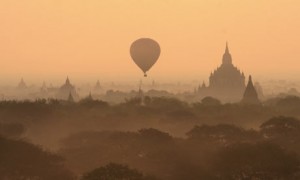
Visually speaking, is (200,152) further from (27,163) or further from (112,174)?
(27,163)

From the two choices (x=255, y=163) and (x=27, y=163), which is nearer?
(x=255, y=163)

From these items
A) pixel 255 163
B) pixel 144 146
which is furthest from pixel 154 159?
pixel 255 163

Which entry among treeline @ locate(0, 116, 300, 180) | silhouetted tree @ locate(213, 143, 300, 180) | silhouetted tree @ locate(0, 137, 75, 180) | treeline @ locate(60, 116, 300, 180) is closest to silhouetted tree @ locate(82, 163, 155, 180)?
treeline @ locate(0, 116, 300, 180)

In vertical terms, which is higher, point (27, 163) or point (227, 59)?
point (227, 59)

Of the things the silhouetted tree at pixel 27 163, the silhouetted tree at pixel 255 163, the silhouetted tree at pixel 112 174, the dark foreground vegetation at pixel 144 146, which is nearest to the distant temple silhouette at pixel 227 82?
the dark foreground vegetation at pixel 144 146

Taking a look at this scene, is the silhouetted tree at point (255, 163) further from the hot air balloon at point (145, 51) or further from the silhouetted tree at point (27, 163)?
the hot air balloon at point (145, 51)

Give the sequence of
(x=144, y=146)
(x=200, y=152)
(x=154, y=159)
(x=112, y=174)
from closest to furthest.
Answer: (x=112, y=174) < (x=154, y=159) < (x=200, y=152) < (x=144, y=146)

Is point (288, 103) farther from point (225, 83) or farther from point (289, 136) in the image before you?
point (225, 83)
